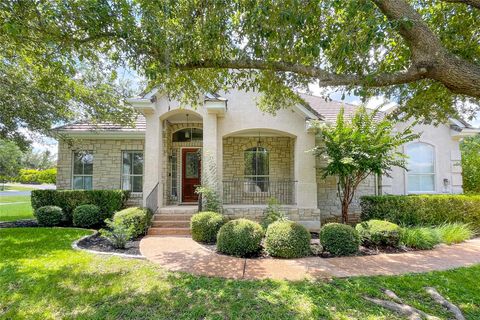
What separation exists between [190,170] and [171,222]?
3.70 m

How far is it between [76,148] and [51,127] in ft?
4.47

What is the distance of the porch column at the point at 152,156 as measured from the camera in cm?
991

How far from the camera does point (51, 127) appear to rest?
11.9 m

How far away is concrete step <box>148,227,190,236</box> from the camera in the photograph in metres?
8.91

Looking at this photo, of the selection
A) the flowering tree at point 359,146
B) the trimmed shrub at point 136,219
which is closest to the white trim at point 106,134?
the trimmed shrub at point 136,219

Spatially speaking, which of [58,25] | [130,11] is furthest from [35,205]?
[130,11]

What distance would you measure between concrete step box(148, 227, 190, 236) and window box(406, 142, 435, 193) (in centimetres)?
1070

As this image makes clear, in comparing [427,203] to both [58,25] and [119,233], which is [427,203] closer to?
[119,233]

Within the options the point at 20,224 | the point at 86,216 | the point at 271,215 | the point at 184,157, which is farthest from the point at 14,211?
the point at 271,215

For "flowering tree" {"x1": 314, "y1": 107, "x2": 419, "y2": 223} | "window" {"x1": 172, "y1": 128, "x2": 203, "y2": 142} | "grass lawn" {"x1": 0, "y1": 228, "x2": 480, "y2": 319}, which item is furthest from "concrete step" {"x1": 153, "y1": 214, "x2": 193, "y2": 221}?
"flowering tree" {"x1": 314, "y1": 107, "x2": 419, "y2": 223}

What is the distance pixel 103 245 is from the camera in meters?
7.52

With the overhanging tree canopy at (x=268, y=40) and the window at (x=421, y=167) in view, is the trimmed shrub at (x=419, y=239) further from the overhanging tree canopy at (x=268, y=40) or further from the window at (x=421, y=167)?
the window at (x=421, y=167)

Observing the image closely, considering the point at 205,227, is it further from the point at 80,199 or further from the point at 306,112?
the point at 80,199

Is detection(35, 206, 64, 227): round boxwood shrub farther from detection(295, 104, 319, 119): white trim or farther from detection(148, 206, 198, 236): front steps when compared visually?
detection(295, 104, 319, 119): white trim
